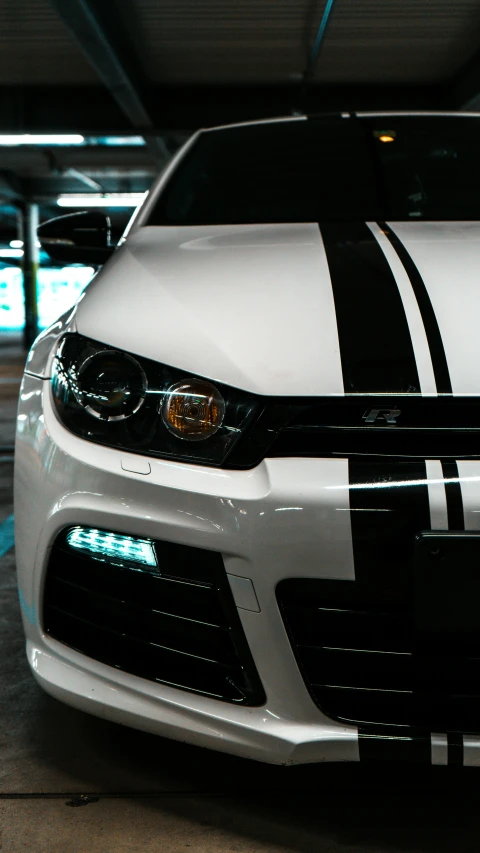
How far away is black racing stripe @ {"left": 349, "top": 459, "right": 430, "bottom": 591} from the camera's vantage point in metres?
1.02

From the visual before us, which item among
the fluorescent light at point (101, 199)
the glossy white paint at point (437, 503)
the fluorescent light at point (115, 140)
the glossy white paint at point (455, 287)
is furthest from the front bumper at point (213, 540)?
the fluorescent light at point (101, 199)

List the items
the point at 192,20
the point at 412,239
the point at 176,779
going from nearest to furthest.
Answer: the point at 176,779, the point at 412,239, the point at 192,20

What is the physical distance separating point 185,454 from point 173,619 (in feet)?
0.76

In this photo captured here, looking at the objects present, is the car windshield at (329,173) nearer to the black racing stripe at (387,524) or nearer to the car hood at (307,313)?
the car hood at (307,313)

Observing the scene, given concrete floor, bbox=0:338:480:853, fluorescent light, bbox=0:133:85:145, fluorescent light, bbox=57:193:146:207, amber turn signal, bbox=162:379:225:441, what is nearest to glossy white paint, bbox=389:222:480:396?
amber turn signal, bbox=162:379:225:441

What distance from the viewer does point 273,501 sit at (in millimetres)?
1040

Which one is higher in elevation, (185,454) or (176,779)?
(185,454)

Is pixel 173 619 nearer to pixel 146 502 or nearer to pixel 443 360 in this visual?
pixel 146 502

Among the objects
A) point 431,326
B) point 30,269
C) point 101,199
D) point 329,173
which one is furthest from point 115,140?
point 30,269

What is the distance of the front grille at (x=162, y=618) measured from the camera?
1.10 meters

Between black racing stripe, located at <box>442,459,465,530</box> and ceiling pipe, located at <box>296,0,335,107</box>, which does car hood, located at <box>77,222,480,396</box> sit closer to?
black racing stripe, located at <box>442,459,465,530</box>

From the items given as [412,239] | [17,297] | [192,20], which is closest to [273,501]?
[412,239]

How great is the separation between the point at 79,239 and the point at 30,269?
19.0m

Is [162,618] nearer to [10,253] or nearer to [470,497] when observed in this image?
[470,497]
